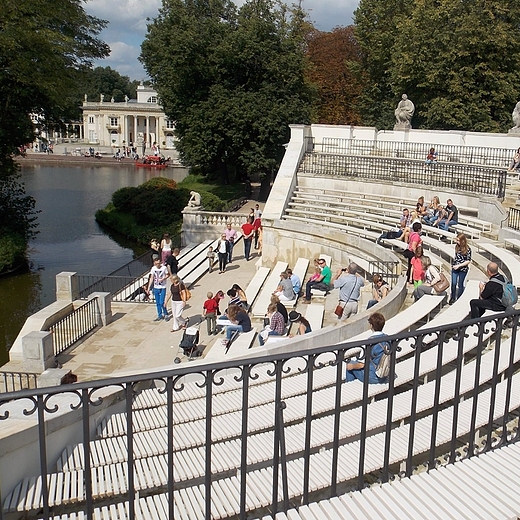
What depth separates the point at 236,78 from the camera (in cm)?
3859

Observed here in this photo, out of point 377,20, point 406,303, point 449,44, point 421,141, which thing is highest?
point 377,20

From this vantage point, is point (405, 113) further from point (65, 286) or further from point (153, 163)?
point (153, 163)

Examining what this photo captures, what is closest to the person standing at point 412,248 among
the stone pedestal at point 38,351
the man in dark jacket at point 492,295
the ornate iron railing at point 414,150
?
the man in dark jacket at point 492,295

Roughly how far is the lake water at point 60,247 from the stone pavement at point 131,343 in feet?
11.5

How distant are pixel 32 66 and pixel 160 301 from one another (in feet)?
47.9

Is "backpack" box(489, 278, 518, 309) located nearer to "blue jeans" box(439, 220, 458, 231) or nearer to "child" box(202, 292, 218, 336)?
"child" box(202, 292, 218, 336)

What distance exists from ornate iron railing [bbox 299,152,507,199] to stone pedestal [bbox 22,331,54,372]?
579 inches

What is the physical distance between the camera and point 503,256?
14.0m

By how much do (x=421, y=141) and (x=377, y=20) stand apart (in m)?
18.8

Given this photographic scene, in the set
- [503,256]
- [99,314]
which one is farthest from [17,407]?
[503,256]

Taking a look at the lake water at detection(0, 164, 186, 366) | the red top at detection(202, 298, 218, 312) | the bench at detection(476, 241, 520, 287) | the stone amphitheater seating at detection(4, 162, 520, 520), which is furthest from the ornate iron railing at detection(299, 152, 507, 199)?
the stone amphitheater seating at detection(4, 162, 520, 520)

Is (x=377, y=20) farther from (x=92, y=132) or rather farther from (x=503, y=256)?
(x=92, y=132)

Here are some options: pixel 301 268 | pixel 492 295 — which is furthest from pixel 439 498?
pixel 301 268

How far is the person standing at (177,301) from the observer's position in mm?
14367
